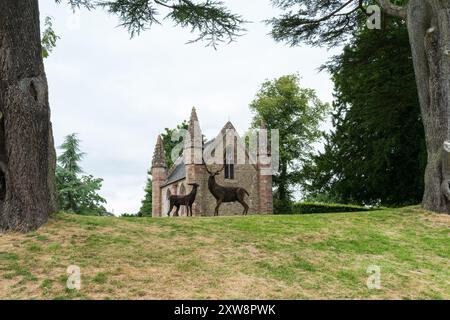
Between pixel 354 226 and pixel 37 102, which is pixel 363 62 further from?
pixel 37 102

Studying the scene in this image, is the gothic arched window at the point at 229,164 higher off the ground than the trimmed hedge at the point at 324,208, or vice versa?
the gothic arched window at the point at 229,164

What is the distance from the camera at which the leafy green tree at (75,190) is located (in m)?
24.4

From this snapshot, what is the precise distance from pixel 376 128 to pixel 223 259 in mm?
16282

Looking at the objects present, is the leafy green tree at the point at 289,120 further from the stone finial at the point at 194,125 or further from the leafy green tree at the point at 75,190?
the leafy green tree at the point at 75,190

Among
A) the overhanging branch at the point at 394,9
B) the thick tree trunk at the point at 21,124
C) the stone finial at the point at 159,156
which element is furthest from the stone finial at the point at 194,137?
the thick tree trunk at the point at 21,124

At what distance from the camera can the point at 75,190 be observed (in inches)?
953

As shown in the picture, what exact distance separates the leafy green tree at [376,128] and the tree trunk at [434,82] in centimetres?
432

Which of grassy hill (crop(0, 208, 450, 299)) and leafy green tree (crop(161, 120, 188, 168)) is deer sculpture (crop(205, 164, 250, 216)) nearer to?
grassy hill (crop(0, 208, 450, 299))

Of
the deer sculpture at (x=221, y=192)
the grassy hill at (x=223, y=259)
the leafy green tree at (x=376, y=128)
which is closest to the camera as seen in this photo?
the grassy hill at (x=223, y=259)

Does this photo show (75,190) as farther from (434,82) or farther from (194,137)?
(434,82)

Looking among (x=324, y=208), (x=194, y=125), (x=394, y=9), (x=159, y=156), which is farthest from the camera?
(x=159, y=156)

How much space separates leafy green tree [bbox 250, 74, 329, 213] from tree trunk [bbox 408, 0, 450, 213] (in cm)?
2731

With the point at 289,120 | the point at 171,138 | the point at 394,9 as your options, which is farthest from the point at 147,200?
the point at 394,9

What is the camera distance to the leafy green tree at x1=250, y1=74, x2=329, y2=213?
139ft
